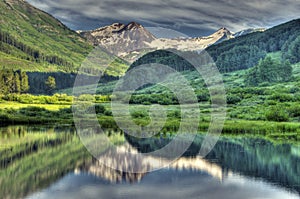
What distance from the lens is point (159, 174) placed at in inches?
1945

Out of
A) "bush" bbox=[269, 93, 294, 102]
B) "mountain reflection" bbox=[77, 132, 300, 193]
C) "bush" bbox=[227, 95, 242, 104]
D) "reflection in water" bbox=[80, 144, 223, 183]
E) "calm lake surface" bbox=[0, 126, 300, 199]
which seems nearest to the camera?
"calm lake surface" bbox=[0, 126, 300, 199]

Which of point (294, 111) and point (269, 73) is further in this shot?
point (269, 73)

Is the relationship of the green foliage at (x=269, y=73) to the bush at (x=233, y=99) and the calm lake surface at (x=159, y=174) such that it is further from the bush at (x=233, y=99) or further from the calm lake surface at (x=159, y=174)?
the calm lake surface at (x=159, y=174)

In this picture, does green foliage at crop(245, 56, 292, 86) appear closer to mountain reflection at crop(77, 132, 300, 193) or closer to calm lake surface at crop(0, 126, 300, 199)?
calm lake surface at crop(0, 126, 300, 199)

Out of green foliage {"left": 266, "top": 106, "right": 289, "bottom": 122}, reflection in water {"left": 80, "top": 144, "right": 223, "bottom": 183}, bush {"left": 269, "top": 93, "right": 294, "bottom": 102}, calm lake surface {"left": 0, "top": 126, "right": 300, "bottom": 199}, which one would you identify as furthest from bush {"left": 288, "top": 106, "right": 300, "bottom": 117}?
reflection in water {"left": 80, "top": 144, "right": 223, "bottom": 183}

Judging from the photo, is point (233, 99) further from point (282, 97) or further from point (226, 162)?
point (226, 162)

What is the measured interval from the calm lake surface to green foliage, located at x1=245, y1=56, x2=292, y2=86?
374ft

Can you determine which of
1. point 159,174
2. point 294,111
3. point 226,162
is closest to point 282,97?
point 294,111

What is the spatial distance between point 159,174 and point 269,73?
14376 cm

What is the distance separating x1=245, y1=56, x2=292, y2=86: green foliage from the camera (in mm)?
177875

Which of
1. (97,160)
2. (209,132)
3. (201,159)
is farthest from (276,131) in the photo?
(97,160)

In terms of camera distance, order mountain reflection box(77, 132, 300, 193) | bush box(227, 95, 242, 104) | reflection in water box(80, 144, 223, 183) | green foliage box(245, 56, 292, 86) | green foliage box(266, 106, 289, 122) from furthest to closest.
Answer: green foliage box(245, 56, 292, 86) < bush box(227, 95, 242, 104) < green foliage box(266, 106, 289, 122) < reflection in water box(80, 144, 223, 183) < mountain reflection box(77, 132, 300, 193)

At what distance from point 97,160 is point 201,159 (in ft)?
46.2

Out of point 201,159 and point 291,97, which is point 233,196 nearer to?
point 201,159
